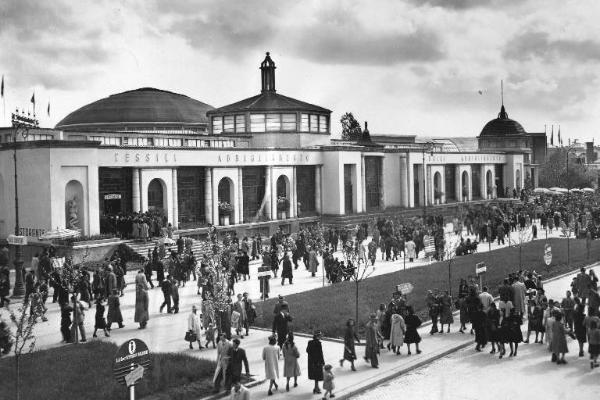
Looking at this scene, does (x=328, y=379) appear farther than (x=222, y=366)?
No

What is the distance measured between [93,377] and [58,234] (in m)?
16.9

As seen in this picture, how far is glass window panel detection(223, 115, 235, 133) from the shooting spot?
55.4 meters

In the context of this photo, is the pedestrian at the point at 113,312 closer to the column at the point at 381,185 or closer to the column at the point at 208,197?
the column at the point at 208,197

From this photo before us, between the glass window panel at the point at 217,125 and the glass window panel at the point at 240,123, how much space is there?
54.9 inches

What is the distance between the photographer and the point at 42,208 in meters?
34.5

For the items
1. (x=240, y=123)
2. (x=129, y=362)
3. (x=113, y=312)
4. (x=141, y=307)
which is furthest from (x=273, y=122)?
(x=129, y=362)

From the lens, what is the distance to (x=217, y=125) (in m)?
56.1

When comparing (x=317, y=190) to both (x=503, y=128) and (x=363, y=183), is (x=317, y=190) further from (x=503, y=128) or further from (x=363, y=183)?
(x=503, y=128)

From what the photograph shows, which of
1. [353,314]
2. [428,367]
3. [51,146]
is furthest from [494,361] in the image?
[51,146]

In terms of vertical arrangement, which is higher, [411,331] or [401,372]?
[411,331]

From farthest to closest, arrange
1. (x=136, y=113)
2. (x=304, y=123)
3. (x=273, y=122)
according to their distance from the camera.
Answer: (x=136, y=113), (x=304, y=123), (x=273, y=122)

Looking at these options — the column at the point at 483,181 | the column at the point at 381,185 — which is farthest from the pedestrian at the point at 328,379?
the column at the point at 483,181

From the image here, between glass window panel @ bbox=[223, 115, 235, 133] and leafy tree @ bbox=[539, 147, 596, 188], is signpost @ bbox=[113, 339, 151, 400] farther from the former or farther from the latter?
leafy tree @ bbox=[539, 147, 596, 188]

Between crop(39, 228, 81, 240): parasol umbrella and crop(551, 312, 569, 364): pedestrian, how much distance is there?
→ 72.5 feet
